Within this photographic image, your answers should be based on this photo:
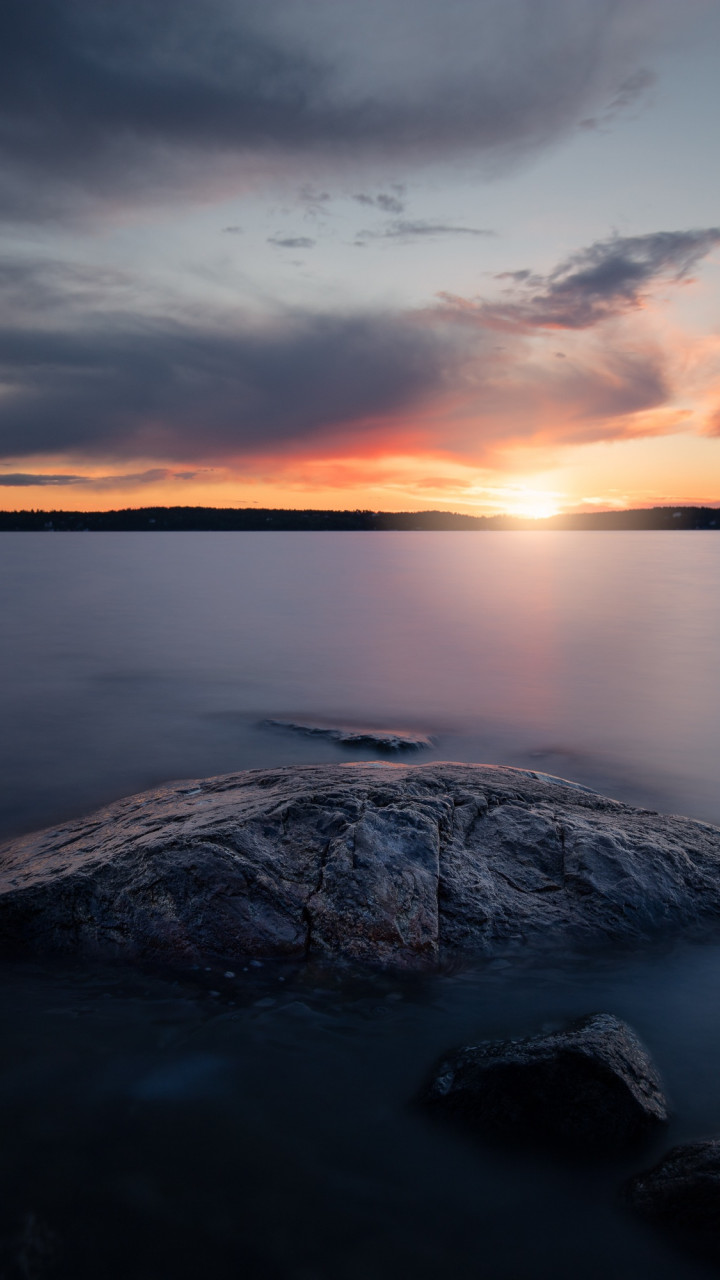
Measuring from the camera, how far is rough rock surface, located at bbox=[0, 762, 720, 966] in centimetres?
483

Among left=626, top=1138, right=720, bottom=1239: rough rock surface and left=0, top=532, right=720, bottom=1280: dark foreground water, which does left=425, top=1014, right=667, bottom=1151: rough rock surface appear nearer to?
left=0, top=532, right=720, bottom=1280: dark foreground water

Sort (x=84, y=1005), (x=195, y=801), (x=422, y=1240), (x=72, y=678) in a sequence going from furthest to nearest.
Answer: (x=72, y=678)
(x=195, y=801)
(x=84, y=1005)
(x=422, y=1240)

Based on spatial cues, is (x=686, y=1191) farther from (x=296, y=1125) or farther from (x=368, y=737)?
(x=368, y=737)

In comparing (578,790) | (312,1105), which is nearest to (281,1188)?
(312,1105)

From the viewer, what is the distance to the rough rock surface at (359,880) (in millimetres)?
4832

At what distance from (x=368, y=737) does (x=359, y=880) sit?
18.5 feet

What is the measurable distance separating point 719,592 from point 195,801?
1650 inches

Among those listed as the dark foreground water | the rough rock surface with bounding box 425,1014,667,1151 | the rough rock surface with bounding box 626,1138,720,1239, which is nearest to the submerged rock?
the dark foreground water

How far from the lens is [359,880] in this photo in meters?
4.95

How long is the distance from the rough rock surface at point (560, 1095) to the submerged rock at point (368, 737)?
6.43m

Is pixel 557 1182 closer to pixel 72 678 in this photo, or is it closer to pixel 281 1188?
Answer: pixel 281 1188

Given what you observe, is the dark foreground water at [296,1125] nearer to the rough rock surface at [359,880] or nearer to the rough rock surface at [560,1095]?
the rough rock surface at [560,1095]

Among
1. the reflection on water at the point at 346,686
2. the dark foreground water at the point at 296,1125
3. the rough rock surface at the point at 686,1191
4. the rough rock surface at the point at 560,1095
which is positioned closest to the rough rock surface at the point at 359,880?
the dark foreground water at the point at 296,1125

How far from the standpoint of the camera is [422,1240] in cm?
321
